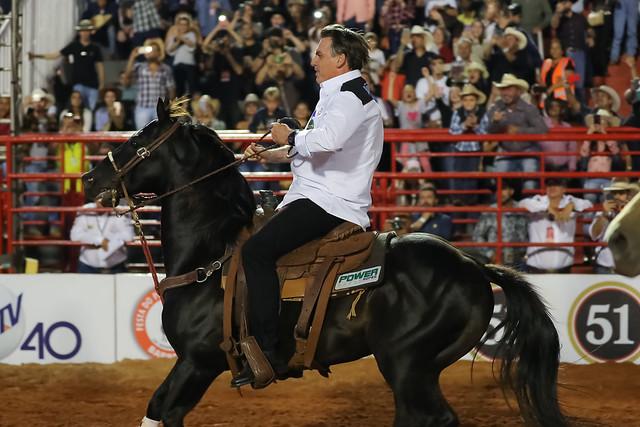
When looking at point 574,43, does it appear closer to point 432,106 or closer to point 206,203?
point 432,106

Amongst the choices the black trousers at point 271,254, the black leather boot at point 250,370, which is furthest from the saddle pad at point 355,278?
the black leather boot at point 250,370

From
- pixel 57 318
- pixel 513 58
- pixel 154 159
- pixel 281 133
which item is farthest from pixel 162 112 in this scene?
pixel 513 58

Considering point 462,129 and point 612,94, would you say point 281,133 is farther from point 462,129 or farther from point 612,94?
point 612,94

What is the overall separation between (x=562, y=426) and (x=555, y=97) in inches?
287

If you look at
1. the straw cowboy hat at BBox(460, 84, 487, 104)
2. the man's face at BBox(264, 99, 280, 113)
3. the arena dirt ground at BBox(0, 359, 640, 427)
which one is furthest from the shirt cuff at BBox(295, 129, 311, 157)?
the straw cowboy hat at BBox(460, 84, 487, 104)

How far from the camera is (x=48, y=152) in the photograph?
1227 cm

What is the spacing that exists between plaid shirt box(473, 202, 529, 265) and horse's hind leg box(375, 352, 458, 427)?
4.96 m

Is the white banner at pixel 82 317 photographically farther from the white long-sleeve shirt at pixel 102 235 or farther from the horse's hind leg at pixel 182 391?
the horse's hind leg at pixel 182 391

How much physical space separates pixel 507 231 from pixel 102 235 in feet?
13.7

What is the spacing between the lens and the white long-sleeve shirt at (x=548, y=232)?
10.4 m

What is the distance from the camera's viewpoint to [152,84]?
13.8 meters

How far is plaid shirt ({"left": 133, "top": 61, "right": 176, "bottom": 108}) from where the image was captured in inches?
542

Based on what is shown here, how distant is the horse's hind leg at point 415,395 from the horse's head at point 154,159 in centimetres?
162

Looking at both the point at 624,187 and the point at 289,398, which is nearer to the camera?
the point at 289,398
